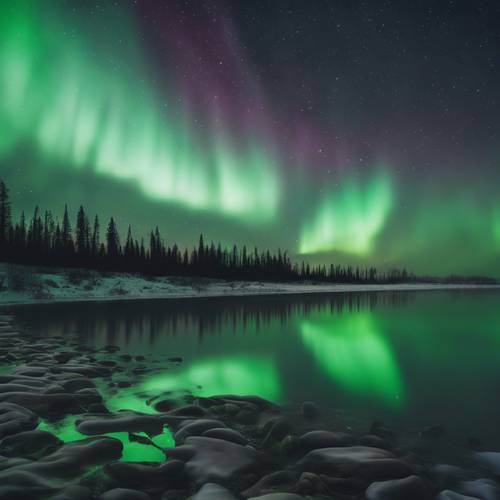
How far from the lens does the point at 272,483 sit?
4.37 m

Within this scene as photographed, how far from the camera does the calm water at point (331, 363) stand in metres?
8.02

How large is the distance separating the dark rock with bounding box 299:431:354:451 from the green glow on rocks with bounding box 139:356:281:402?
2605 millimetres

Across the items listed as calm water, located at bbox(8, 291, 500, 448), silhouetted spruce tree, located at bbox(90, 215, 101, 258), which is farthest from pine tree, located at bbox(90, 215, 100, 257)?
calm water, located at bbox(8, 291, 500, 448)

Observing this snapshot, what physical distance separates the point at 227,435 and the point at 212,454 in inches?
24.5

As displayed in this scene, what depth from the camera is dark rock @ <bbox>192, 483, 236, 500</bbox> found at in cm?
398

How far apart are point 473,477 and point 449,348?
12.1 metres

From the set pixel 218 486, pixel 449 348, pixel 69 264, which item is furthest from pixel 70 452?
pixel 69 264

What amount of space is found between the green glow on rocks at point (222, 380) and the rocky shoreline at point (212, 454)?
0.98 metres

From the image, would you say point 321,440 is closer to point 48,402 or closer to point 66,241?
point 48,402

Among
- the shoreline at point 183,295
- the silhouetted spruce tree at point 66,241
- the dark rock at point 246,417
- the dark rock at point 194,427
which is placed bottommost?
the shoreline at point 183,295

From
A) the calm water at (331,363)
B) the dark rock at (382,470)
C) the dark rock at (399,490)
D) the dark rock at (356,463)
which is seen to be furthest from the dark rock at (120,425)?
the dark rock at (399,490)

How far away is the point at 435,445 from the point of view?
5.89 metres

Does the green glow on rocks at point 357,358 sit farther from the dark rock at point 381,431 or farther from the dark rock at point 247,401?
the dark rock at point 247,401

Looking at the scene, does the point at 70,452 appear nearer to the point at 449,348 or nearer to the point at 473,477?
the point at 473,477
